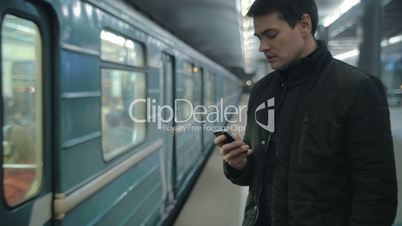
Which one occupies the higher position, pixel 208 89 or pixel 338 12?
pixel 338 12

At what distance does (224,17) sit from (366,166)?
4739 millimetres

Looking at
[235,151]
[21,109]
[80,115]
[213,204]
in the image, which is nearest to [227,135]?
[235,151]

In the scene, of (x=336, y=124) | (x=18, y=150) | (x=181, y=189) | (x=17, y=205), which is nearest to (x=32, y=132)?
(x=18, y=150)

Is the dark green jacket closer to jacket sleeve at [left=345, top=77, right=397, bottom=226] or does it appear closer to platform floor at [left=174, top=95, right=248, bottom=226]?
jacket sleeve at [left=345, top=77, right=397, bottom=226]

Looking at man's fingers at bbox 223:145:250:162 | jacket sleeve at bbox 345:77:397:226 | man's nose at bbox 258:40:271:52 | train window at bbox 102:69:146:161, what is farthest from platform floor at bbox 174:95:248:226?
jacket sleeve at bbox 345:77:397:226

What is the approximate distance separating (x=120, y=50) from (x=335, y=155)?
2027 millimetres

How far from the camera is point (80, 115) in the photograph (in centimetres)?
221

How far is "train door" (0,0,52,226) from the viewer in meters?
1.63

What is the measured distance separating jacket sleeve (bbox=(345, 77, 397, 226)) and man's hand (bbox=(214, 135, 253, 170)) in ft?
1.33

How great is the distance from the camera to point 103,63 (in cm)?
260

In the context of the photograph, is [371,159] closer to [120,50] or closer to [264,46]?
[264,46]

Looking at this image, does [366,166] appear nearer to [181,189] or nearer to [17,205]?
[17,205]

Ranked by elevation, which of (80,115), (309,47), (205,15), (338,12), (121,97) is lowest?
(80,115)

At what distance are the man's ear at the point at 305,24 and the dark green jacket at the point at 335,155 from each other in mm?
123
